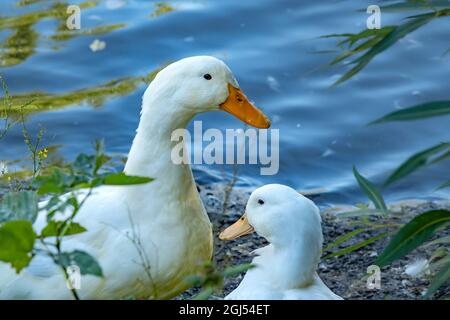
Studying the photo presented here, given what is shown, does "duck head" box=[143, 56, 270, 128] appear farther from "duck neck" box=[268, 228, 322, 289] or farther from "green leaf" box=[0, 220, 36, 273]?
"green leaf" box=[0, 220, 36, 273]

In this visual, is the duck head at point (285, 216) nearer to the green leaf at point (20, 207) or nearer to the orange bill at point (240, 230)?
the orange bill at point (240, 230)

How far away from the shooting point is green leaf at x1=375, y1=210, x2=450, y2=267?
3.90 m

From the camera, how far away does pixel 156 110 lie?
444cm

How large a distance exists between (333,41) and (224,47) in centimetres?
82

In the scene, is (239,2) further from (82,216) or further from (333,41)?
(82,216)

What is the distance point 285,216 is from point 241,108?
1.85 ft

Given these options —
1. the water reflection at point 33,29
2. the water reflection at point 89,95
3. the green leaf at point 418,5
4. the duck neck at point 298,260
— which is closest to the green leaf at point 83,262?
the duck neck at point 298,260

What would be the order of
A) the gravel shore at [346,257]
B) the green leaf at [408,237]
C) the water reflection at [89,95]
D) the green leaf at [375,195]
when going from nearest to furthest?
the green leaf at [408,237] < the green leaf at [375,195] < the gravel shore at [346,257] < the water reflection at [89,95]

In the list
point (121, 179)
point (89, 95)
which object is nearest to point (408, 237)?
point (121, 179)

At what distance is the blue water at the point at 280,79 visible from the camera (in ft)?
23.1

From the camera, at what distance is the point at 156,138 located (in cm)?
446

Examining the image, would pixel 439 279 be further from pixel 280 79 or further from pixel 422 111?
pixel 280 79

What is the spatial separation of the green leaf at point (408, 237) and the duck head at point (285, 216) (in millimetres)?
457
